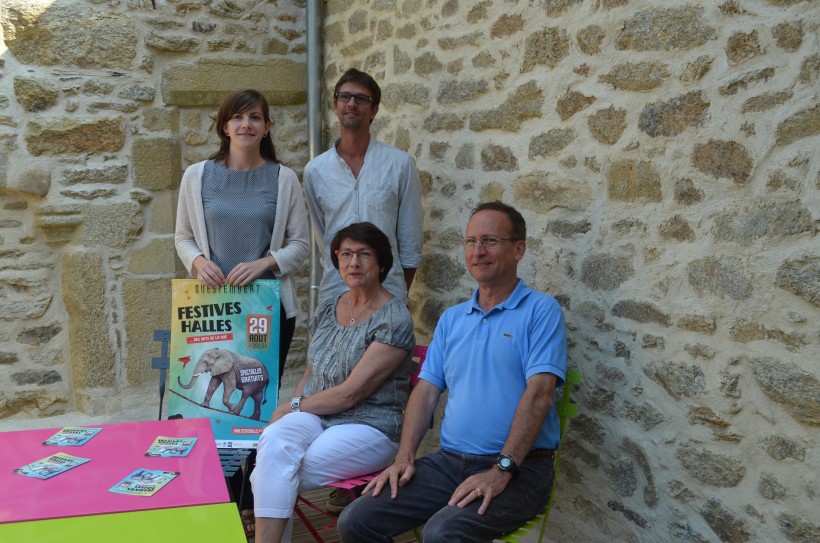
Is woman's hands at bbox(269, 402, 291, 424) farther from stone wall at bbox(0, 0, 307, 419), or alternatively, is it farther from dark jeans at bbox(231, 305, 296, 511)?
stone wall at bbox(0, 0, 307, 419)

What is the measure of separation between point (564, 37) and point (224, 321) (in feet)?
5.81

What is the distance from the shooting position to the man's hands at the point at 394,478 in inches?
106

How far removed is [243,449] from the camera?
136 inches

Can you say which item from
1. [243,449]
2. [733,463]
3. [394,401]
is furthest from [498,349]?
[243,449]

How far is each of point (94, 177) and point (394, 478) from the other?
105 inches

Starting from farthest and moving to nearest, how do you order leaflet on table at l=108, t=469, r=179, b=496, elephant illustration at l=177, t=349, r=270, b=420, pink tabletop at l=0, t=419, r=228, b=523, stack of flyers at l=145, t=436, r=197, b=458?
elephant illustration at l=177, t=349, r=270, b=420 → stack of flyers at l=145, t=436, r=197, b=458 → leaflet on table at l=108, t=469, r=179, b=496 → pink tabletop at l=0, t=419, r=228, b=523

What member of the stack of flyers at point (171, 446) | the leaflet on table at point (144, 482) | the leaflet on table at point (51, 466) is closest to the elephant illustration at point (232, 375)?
the stack of flyers at point (171, 446)

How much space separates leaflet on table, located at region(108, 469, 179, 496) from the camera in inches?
84.7

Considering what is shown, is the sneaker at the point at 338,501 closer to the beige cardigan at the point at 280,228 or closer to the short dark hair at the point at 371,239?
the beige cardigan at the point at 280,228

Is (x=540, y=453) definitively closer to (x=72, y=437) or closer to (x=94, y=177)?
(x=72, y=437)

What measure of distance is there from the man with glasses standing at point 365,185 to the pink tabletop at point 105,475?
1.18 m

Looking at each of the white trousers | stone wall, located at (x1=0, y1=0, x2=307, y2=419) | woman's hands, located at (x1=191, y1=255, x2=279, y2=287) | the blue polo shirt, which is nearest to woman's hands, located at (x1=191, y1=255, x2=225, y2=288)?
woman's hands, located at (x1=191, y1=255, x2=279, y2=287)

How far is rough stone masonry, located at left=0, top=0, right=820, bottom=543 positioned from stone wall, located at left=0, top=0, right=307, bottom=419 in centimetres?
1

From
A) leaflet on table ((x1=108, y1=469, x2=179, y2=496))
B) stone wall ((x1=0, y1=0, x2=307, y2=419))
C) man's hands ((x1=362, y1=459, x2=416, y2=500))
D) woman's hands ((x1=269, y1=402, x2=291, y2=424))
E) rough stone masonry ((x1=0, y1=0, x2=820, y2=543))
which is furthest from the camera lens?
stone wall ((x1=0, y1=0, x2=307, y2=419))
